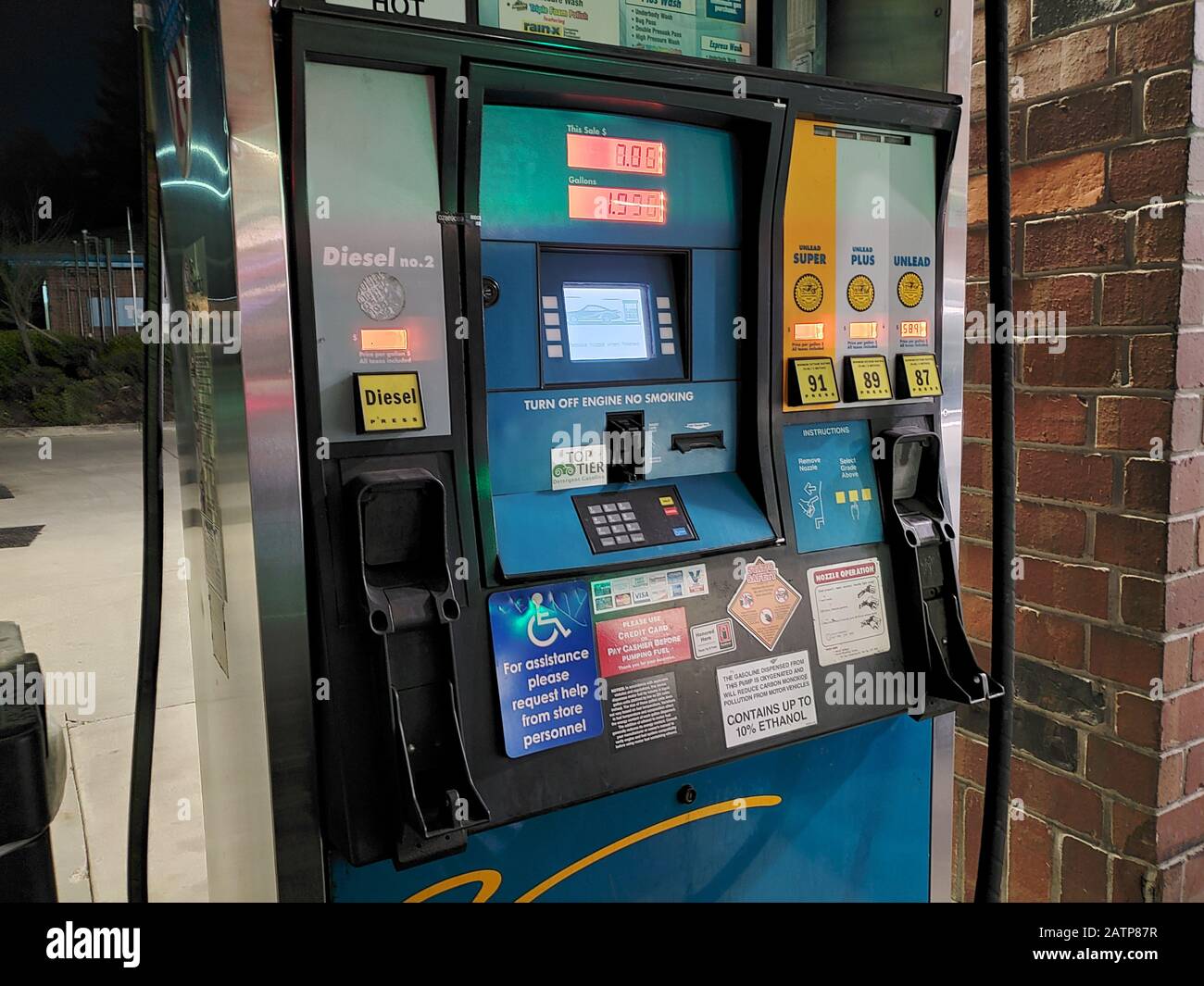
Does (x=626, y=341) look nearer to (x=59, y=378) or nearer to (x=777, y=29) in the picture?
(x=777, y=29)

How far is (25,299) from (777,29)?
1078 inches

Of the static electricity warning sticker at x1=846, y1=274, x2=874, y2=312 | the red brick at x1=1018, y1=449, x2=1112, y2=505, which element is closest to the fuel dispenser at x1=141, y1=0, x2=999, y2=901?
the static electricity warning sticker at x1=846, y1=274, x2=874, y2=312

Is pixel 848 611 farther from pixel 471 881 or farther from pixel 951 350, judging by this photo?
pixel 471 881

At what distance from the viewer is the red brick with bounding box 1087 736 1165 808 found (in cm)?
190

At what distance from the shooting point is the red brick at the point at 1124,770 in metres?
1.90

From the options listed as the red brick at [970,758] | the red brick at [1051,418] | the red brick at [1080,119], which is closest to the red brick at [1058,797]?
the red brick at [970,758]

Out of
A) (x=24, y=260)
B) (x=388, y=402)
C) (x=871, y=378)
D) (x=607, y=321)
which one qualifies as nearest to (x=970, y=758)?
(x=871, y=378)

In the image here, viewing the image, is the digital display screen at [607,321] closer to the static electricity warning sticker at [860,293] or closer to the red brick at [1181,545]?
the static electricity warning sticker at [860,293]

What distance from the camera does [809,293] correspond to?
1562mm

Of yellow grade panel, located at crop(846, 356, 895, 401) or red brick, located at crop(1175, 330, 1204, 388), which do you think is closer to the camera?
yellow grade panel, located at crop(846, 356, 895, 401)

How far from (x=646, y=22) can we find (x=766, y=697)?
1.14m

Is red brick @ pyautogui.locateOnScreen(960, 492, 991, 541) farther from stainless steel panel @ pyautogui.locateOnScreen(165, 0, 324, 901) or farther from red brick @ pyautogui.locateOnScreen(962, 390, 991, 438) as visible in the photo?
stainless steel panel @ pyautogui.locateOnScreen(165, 0, 324, 901)

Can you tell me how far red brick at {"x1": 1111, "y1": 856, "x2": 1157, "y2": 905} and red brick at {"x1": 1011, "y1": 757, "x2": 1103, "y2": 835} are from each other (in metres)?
0.08
